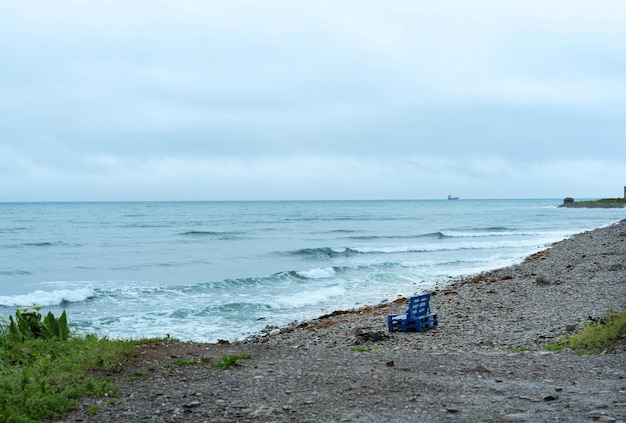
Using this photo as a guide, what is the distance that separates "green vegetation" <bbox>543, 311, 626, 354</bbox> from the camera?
9.79 m

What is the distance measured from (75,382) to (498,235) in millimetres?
52233

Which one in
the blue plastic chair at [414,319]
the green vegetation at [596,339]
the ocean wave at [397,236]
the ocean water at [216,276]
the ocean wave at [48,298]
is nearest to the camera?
the green vegetation at [596,339]

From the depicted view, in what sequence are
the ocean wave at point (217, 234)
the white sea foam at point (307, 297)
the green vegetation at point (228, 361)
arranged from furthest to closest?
the ocean wave at point (217, 234) → the white sea foam at point (307, 297) → the green vegetation at point (228, 361)

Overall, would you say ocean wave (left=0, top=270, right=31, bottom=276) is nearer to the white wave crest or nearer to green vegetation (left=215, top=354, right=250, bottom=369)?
the white wave crest

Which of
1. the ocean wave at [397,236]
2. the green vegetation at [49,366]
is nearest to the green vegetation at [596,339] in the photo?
the green vegetation at [49,366]

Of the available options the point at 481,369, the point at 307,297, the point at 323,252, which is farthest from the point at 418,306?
the point at 323,252

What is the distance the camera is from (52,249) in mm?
43281

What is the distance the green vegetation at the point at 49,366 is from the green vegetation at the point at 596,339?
752cm

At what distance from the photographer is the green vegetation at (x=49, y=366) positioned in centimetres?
670

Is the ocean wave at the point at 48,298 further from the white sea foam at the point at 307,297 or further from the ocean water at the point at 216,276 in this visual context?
the white sea foam at the point at 307,297

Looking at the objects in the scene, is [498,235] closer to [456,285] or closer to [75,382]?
[456,285]

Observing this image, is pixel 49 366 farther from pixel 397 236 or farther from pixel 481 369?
pixel 397 236

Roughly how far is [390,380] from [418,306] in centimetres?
599

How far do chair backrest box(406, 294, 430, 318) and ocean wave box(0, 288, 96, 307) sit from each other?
1366cm
